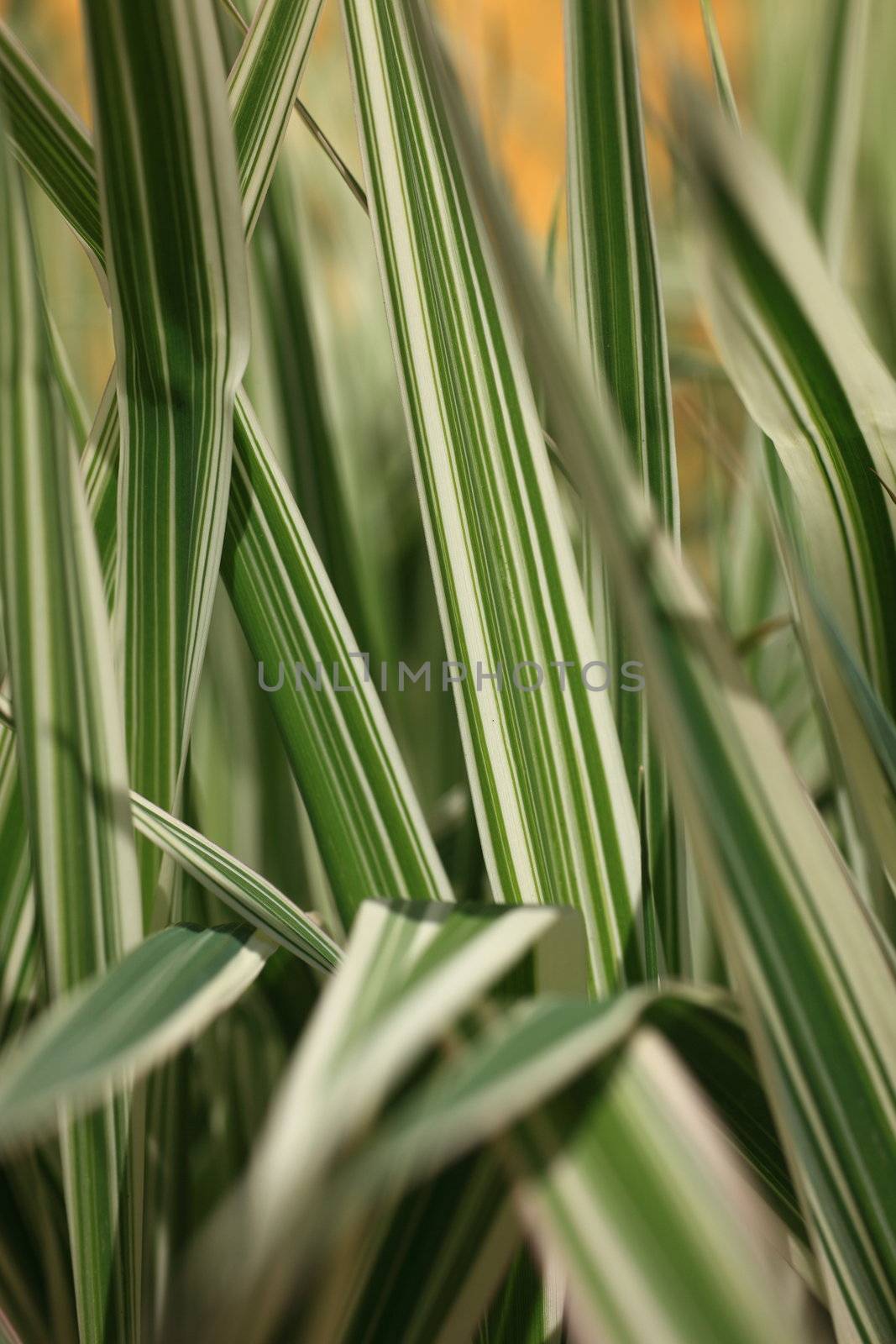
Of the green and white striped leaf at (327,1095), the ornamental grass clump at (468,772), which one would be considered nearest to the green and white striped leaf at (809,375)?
the ornamental grass clump at (468,772)

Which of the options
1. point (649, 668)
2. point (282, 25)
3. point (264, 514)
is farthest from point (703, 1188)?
point (282, 25)

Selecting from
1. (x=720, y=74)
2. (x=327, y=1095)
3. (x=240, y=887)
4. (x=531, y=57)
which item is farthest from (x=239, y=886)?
(x=531, y=57)

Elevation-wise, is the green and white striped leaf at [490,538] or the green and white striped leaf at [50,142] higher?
the green and white striped leaf at [50,142]

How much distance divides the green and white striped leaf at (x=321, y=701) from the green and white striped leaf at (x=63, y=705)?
52 millimetres

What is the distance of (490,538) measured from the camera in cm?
28

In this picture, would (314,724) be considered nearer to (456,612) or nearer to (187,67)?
(456,612)

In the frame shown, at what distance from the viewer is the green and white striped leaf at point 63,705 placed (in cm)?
22

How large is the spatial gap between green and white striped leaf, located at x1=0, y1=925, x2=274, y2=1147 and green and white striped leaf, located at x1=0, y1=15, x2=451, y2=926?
0.16ft

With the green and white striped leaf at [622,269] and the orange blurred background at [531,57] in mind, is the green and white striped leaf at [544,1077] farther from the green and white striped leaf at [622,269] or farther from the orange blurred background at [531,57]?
the orange blurred background at [531,57]

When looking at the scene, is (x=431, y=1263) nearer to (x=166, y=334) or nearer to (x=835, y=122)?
(x=166, y=334)

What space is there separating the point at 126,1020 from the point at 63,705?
0.08 m

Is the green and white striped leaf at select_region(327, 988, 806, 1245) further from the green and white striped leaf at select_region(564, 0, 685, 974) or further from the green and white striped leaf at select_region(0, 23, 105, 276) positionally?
the green and white striped leaf at select_region(0, 23, 105, 276)

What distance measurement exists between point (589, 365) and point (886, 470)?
0.36 feet

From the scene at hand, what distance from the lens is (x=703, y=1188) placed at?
15 cm
